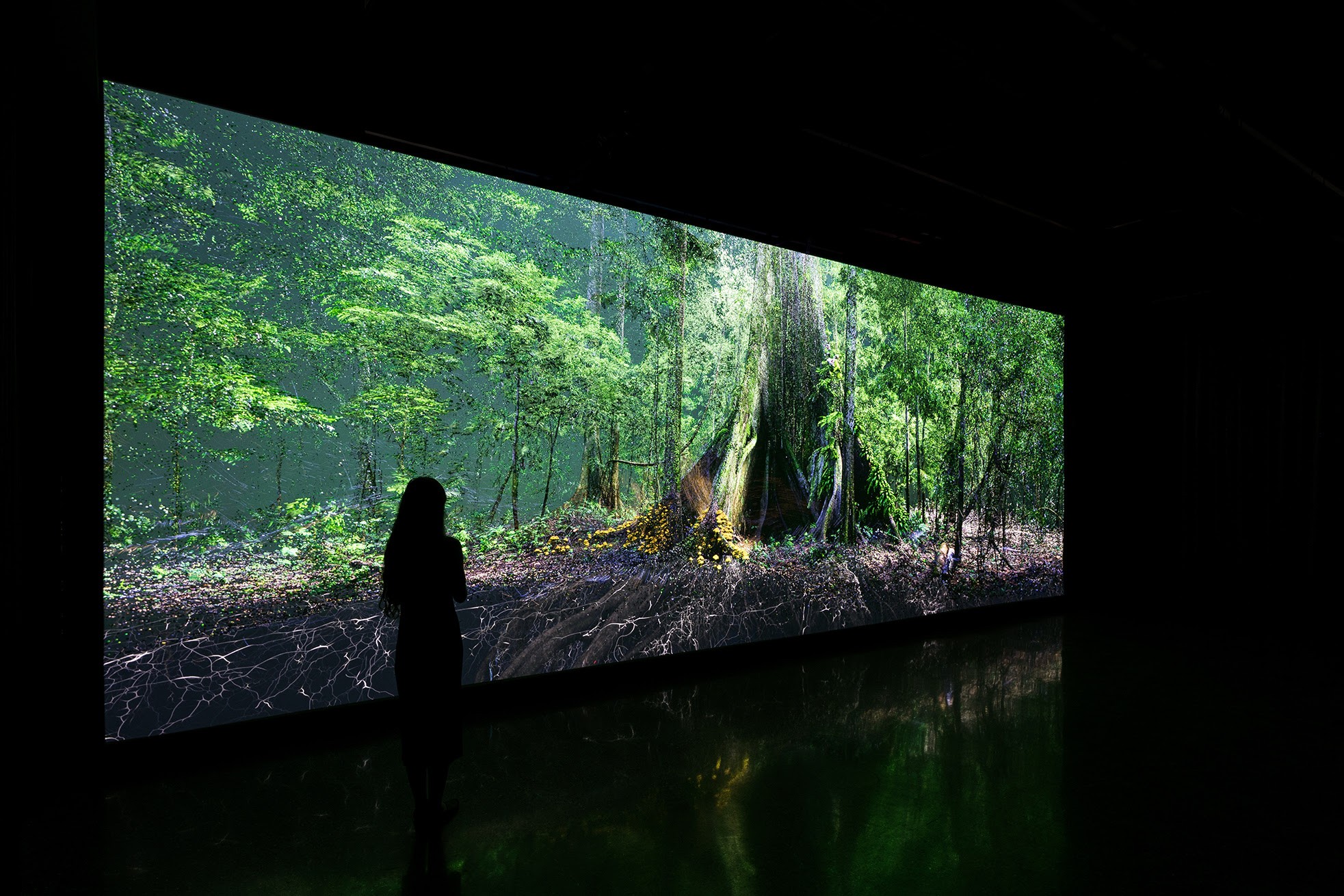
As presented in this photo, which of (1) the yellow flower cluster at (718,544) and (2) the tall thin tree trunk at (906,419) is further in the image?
(2) the tall thin tree trunk at (906,419)

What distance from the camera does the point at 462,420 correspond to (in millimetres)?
3574

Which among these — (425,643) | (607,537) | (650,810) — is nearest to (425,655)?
(425,643)

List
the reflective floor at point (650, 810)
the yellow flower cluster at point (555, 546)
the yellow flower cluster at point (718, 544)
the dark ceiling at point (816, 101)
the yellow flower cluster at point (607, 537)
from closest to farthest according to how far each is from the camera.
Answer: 1. the reflective floor at point (650, 810)
2. the dark ceiling at point (816, 101)
3. the yellow flower cluster at point (555, 546)
4. the yellow flower cluster at point (607, 537)
5. the yellow flower cluster at point (718, 544)

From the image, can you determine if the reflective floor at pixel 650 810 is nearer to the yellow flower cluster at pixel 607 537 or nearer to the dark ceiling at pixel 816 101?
the yellow flower cluster at pixel 607 537

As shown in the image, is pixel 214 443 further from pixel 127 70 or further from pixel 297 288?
pixel 127 70

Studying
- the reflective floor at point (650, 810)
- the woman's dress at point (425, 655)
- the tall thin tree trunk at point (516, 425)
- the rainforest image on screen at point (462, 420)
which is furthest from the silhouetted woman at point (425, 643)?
the tall thin tree trunk at point (516, 425)

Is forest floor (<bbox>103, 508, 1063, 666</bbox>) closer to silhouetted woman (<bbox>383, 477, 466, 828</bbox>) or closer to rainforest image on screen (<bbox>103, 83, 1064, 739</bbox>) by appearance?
rainforest image on screen (<bbox>103, 83, 1064, 739</bbox>)

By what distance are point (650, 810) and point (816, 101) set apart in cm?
363

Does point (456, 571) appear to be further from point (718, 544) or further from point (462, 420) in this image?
point (718, 544)

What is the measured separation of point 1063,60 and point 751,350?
2402 mm

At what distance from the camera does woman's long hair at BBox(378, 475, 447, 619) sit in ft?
7.97

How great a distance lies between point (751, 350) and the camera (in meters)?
4.78

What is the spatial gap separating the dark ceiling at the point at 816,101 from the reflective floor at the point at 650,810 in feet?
10.1

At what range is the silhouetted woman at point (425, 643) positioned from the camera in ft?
7.86
